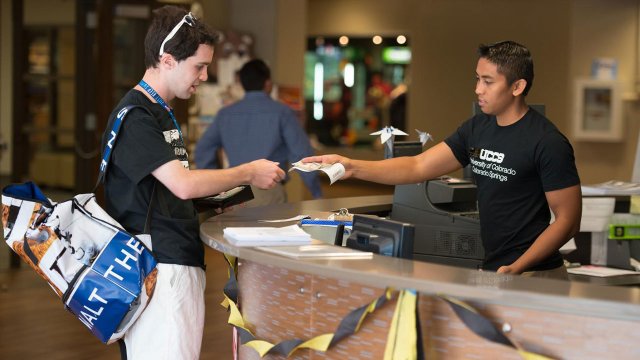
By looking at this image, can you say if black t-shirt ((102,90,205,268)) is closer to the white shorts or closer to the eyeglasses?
the white shorts

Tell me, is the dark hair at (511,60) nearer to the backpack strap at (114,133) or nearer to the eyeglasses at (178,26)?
the eyeglasses at (178,26)

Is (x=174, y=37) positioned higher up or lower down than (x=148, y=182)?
higher up

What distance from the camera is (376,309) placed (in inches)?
108

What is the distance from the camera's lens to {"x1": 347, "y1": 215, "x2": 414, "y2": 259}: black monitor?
2.88 m

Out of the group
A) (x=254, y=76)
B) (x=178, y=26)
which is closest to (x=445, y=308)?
(x=178, y=26)

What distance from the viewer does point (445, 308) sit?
261 cm

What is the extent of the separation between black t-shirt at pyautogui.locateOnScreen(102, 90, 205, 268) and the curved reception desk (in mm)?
109

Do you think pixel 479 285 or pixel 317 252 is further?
pixel 317 252

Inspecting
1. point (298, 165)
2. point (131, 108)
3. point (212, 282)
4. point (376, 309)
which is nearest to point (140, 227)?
point (131, 108)

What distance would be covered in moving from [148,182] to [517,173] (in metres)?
1.31

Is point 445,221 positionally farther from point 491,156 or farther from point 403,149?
point 491,156

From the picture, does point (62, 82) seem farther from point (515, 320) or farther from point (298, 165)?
point (515, 320)

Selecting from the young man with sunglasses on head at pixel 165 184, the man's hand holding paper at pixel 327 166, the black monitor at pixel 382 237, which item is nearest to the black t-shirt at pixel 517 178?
the man's hand holding paper at pixel 327 166

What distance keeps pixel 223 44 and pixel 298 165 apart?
21.3 ft
